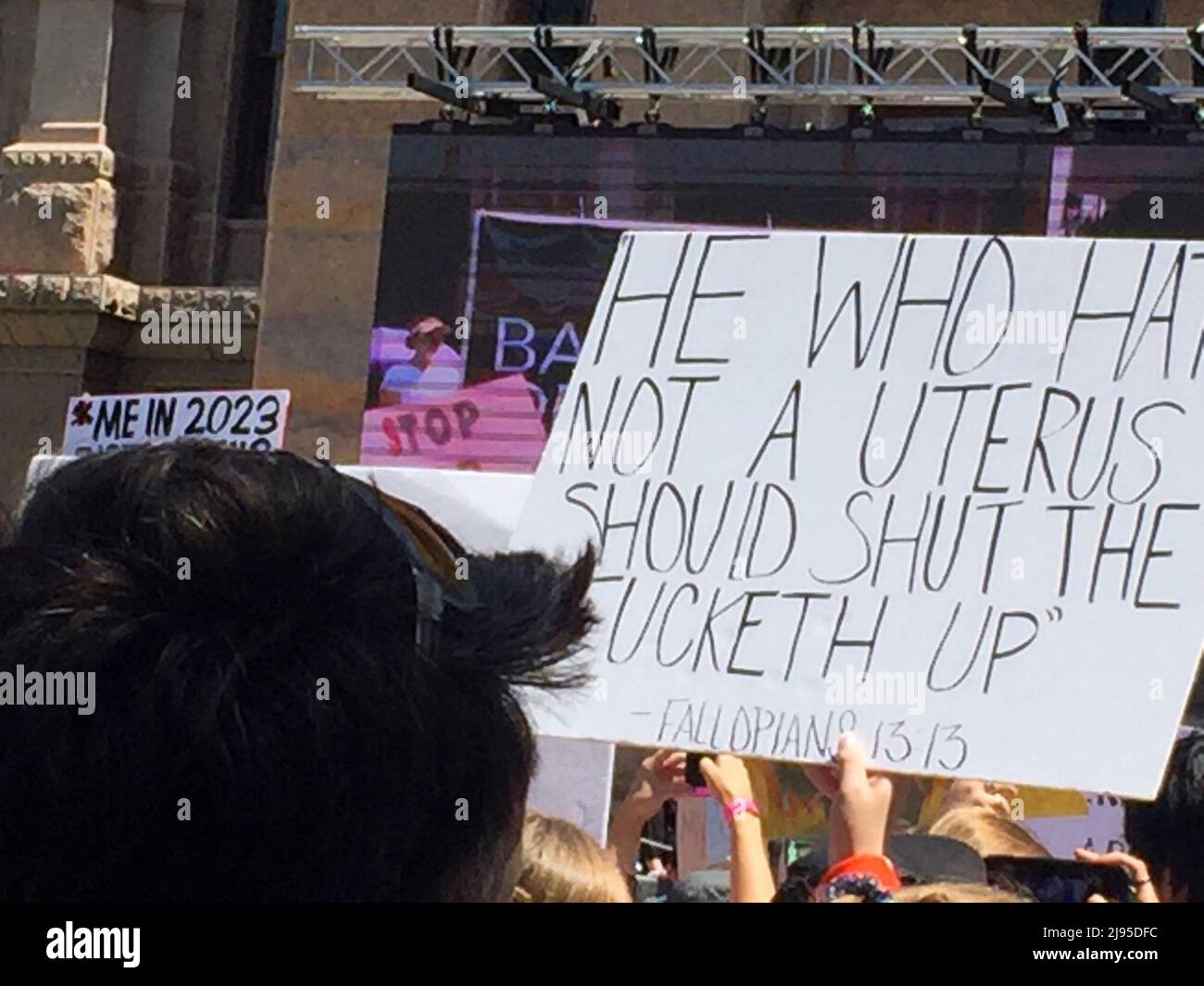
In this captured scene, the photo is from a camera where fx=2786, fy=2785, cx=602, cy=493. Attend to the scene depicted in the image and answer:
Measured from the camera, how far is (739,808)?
368 centimetres

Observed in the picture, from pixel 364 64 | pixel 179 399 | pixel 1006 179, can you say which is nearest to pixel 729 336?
pixel 179 399

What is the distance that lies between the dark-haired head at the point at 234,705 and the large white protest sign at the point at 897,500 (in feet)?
8.01

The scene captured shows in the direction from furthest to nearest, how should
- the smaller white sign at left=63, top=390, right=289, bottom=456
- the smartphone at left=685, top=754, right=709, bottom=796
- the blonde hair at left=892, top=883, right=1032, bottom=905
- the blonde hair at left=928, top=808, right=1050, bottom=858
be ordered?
1. the smaller white sign at left=63, top=390, right=289, bottom=456
2. the smartphone at left=685, top=754, right=709, bottom=796
3. the blonde hair at left=928, top=808, right=1050, bottom=858
4. the blonde hair at left=892, top=883, right=1032, bottom=905

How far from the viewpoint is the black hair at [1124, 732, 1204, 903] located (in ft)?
11.3

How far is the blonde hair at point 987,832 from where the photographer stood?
390 cm

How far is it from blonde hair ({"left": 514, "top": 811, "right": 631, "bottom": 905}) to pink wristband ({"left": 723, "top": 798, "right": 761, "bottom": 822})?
48 centimetres

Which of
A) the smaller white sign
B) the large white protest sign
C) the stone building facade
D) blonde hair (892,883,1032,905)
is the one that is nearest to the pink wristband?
the large white protest sign

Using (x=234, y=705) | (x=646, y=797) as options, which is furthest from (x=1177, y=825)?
(x=234, y=705)

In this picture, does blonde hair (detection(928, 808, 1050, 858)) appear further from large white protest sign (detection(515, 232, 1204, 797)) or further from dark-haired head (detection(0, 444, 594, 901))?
dark-haired head (detection(0, 444, 594, 901))

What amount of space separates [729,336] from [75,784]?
3.15 m

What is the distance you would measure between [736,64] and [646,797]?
7567mm

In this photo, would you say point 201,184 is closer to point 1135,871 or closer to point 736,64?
point 736,64

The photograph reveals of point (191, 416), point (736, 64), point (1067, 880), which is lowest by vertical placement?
point (1067, 880)

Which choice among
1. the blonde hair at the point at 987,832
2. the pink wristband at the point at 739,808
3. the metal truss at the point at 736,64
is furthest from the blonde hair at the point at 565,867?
the metal truss at the point at 736,64
